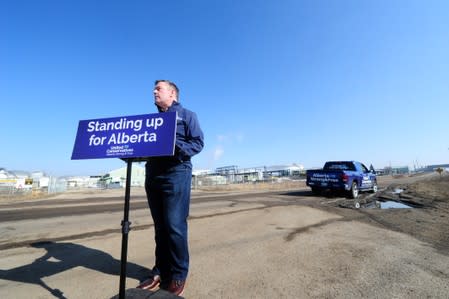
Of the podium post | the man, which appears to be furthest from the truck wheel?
the podium post

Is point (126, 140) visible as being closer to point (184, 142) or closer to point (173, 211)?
point (184, 142)

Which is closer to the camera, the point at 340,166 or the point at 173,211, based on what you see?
the point at 173,211

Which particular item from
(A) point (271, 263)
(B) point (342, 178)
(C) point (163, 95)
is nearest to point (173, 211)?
(C) point (163, 95)

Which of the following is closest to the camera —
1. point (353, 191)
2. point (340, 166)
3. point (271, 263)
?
point (271, 263)

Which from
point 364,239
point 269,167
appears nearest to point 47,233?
point 364,239

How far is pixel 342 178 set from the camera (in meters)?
13.1

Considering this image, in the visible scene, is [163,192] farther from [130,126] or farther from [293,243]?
[293,243]

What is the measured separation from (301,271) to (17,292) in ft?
10.3

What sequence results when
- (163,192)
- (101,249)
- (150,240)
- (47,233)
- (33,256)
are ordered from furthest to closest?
(47,233) < (150,240) < (101,249) < (33,256) < (163,192)

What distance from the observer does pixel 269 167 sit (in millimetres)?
123188

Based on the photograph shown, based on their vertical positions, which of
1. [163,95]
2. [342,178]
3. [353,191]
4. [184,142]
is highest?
[163,95]

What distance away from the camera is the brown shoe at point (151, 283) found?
2629 mm

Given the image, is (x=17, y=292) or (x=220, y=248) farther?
(x=220, y=248)

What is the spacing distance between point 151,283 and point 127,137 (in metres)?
1.56
